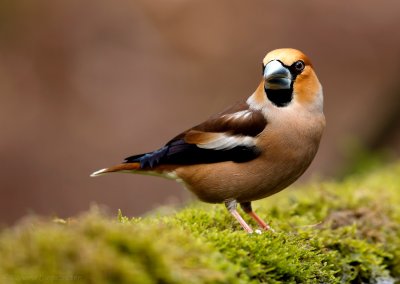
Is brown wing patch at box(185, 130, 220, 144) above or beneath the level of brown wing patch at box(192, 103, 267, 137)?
beneath

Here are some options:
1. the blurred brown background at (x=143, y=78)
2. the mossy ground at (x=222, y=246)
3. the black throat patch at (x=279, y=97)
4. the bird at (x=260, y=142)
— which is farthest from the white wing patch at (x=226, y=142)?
the blurred brown background at (x=143, y=78)

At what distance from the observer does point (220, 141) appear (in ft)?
15.4

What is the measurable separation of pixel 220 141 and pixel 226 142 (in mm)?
49

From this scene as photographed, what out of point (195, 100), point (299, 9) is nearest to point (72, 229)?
point (195, 100)

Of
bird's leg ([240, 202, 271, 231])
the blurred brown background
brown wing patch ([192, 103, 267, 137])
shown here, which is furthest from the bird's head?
the blurred brown background

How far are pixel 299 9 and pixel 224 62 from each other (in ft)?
7.21

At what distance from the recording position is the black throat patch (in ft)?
15.3

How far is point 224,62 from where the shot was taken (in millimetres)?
14531

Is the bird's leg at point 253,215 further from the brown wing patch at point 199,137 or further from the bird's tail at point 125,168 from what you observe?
the bird's tail at point 125,168

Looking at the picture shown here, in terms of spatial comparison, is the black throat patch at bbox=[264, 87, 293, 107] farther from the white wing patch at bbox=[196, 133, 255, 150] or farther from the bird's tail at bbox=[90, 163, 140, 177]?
the bird's tail at bbox=[90, 163, 140, 177]

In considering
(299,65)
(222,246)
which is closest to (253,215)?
(299,65)

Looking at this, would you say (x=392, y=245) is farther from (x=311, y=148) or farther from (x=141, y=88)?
(x=141, y=88)

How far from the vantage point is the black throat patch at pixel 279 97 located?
4.67 meters

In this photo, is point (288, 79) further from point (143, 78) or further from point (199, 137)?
point (143, 78)
